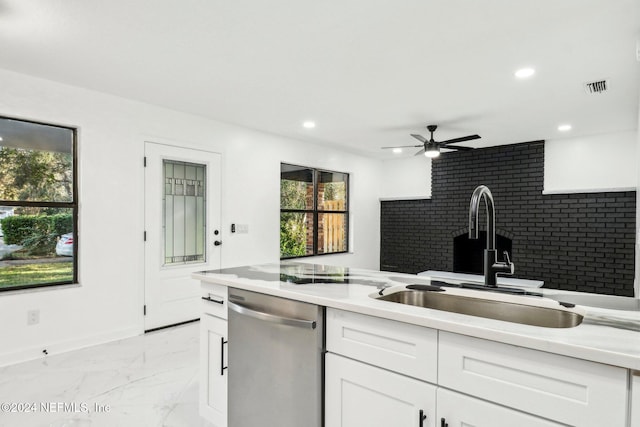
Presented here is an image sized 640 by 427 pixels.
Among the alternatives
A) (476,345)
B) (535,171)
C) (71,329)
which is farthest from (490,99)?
(71,329)

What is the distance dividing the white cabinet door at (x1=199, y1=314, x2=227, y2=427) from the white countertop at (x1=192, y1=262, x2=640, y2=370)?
0.24 m

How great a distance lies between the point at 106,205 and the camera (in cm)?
354

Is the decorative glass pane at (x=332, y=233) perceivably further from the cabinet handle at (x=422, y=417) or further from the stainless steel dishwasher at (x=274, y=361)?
the cabinet handle at (x=422, y=417)

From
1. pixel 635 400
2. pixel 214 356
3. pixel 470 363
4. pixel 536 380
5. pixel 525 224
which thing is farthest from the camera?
pixel 525 224

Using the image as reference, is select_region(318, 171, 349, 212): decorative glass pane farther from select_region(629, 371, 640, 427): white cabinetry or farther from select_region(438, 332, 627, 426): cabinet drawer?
select_region(629, 371, 640, 427): white cabinetry

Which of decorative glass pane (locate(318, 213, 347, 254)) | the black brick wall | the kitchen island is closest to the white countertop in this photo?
the kitchen island

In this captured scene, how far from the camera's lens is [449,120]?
4477mm

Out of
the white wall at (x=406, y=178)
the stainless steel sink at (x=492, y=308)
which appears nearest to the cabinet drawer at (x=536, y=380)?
the stainless steel sink at (x=492, y=308)

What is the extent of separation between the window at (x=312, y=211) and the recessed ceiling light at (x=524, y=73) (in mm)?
3277

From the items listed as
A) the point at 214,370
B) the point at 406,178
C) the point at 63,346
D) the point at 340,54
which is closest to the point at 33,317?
the point at 63,346

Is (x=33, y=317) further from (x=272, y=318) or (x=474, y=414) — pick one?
(x=474, y=414)

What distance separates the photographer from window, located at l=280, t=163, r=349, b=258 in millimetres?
5539

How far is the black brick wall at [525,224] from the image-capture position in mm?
4949

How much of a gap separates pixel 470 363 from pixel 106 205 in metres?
3.53
